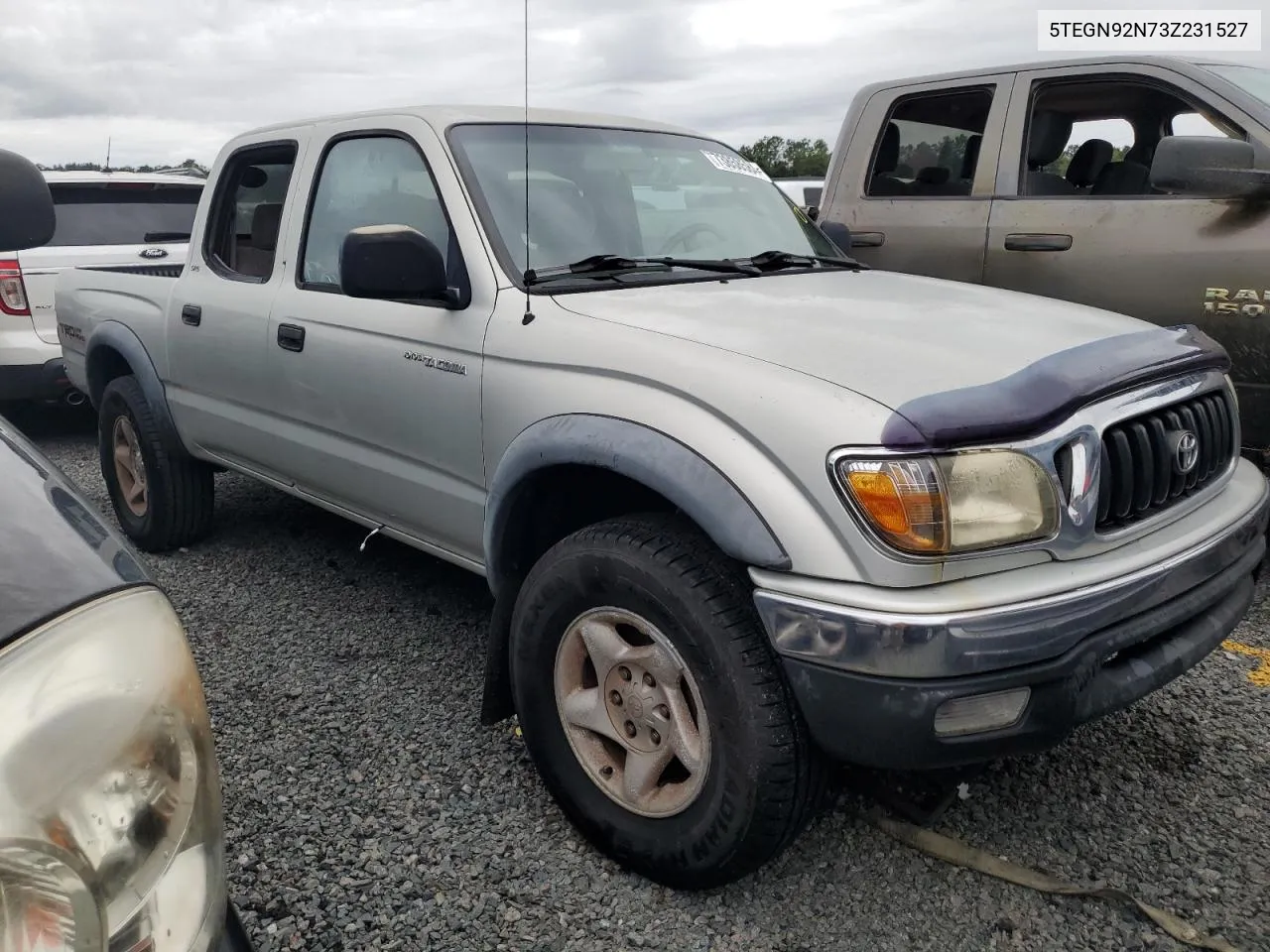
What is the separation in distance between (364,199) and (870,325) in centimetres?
176

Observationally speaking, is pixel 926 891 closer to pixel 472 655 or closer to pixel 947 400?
pixel 947 400

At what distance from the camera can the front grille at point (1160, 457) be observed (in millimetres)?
2076

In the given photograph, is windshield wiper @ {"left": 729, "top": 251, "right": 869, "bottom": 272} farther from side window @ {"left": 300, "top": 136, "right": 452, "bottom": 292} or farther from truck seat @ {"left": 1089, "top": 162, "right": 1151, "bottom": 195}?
truck seat @ {"left": 1089, "top": 162, "right": 1151, "bottom": 195}

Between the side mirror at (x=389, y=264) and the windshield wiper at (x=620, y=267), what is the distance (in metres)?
0.25

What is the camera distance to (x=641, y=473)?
2160mm

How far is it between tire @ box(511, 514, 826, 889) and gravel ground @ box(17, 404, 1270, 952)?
14cm

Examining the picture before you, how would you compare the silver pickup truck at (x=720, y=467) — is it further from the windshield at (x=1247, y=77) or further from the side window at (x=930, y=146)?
the windshield at (x=1247, y=77)

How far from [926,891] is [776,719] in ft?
2.08

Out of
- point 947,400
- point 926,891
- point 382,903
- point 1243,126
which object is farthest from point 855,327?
point 1243,126

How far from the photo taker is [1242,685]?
315 cm

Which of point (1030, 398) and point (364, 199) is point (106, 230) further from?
point (1030, 398)

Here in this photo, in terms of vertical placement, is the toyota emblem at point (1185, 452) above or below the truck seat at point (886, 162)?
below

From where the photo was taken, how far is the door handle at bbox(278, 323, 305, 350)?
3348mm

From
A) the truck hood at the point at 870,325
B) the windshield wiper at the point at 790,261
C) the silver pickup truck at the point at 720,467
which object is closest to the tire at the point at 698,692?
the silver pickup truck at the point at 720,467
